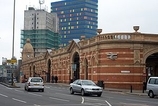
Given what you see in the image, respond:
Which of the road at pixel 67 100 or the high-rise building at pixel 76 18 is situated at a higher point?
the high-rise building at pixel 76 18

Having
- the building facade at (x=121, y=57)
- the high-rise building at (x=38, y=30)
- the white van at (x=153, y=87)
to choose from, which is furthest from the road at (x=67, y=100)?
the high-rise building at (x=38, y=30)

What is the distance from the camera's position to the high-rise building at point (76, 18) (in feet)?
607

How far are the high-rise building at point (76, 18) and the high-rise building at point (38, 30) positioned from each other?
1047 inches

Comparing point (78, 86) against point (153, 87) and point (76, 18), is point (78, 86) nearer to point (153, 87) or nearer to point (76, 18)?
point (153, 87)

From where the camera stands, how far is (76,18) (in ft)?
621

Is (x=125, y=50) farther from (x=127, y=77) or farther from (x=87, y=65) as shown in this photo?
(x=87, y=65)

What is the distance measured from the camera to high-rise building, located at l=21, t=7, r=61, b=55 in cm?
15250

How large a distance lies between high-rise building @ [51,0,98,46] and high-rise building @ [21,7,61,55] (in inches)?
1047

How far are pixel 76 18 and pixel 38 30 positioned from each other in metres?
39.9

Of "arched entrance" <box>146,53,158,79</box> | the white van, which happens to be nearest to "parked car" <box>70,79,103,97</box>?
the white van

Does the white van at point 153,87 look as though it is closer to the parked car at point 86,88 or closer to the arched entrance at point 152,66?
the parked car at point 86,88

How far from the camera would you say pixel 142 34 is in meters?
49.3

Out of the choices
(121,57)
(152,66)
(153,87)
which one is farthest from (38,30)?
(153,87)

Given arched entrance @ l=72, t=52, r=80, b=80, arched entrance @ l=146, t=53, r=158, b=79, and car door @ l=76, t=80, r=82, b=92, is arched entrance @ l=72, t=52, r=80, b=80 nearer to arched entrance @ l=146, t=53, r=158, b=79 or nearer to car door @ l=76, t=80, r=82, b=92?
arched entrance @ l=146, t=53, r=158, b=79
